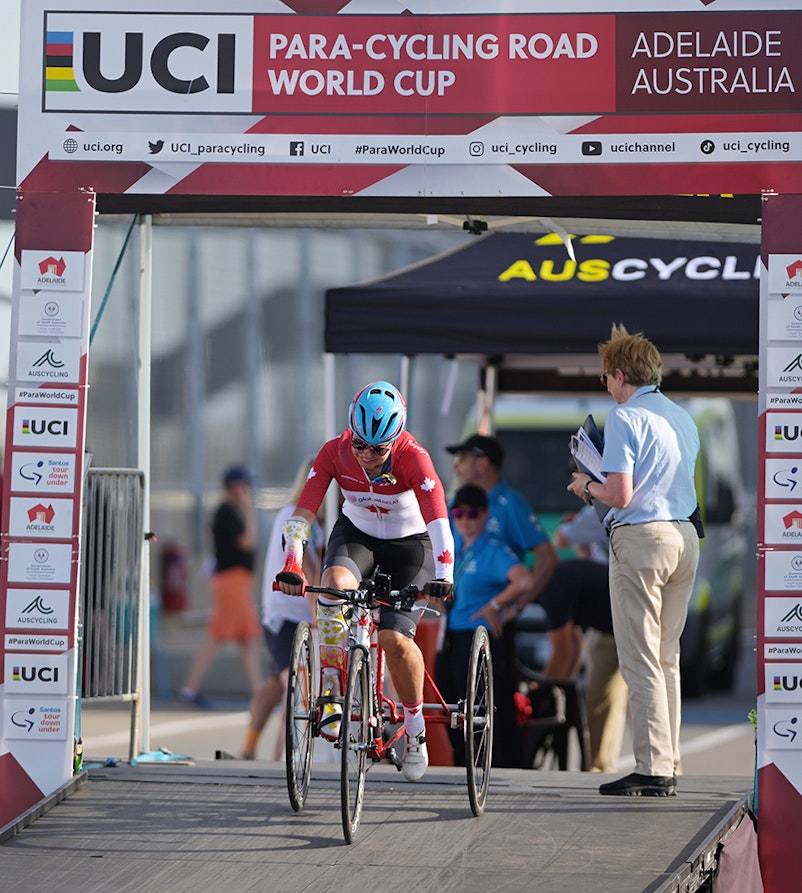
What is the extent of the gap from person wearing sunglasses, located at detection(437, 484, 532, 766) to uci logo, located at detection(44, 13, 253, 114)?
3.23 meters

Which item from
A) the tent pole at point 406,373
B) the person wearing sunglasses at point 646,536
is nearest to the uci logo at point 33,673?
the person wearing sunglasses at point 646,536

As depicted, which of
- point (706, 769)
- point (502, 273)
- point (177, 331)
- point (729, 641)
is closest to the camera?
point (502, 273)

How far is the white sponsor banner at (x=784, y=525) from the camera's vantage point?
6902mm

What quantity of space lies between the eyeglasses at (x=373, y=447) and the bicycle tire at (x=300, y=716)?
30.4 inches

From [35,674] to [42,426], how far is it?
114cm

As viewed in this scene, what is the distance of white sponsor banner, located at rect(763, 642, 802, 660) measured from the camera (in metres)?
6.89

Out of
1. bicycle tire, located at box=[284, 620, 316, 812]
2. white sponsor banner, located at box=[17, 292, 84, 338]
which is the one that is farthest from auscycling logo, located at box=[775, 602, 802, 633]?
white sponsor banner, located at box=[17, 292, 84, 338]

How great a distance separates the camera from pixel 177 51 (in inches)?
284

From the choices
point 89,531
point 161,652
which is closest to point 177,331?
point 161,652

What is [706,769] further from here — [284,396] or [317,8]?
[284,396]

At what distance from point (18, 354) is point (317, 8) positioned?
6.88ft

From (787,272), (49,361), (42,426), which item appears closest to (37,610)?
(42,426)

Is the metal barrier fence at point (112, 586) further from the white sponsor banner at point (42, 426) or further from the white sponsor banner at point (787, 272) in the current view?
the white sponsor banner at point (787, 272)

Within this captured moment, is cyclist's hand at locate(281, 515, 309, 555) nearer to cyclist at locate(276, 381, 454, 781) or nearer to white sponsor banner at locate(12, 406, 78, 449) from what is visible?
cyclist at locate(276, 381, 454, 781)
